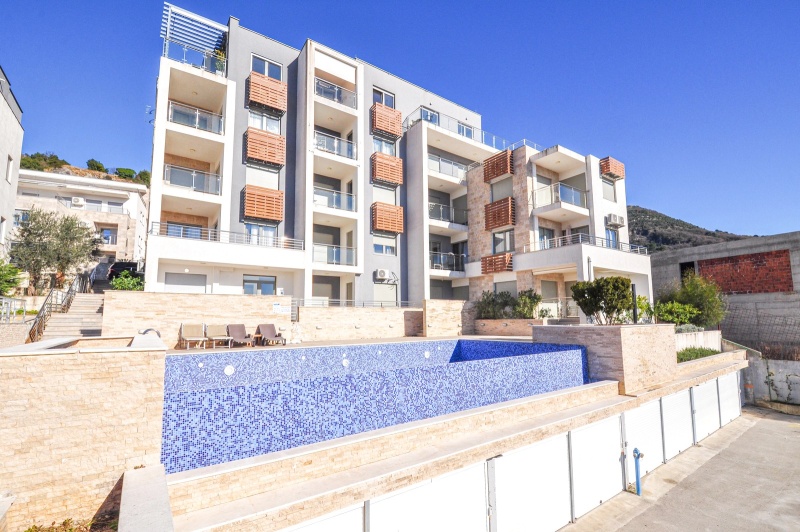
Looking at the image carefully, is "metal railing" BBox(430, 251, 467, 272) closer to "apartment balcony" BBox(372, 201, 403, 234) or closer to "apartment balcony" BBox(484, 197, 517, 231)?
"apartment balcony" BBox(484, 197, 517, 231)

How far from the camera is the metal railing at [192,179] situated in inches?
685

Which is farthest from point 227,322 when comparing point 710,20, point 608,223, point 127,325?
point 608,223

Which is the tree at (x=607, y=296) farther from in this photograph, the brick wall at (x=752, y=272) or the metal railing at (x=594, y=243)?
the brick wall at (x=752, y=272)

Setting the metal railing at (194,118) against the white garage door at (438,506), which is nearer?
the white garage door at (438,506)

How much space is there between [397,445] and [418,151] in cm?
2143

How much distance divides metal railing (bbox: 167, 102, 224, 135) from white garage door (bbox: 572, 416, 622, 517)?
1962 cm

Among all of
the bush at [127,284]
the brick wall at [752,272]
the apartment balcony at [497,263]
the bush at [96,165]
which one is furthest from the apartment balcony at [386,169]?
the bush at [96,165]

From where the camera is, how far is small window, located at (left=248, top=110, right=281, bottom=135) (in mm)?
20016

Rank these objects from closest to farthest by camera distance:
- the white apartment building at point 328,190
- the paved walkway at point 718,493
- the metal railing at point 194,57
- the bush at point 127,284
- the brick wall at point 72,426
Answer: the brick wall at point 72,426, the paved walkway at point 718,493, the bush at point 127,284, the metal railing at point 194,57, the white apartment building at point 328,190

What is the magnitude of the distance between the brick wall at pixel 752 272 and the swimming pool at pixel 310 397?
1793 centimetres

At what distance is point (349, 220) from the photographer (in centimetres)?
2186

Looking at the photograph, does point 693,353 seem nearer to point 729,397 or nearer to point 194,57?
point 729,397

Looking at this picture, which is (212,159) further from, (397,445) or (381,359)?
(397,445)

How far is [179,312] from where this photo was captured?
46.9 ft
